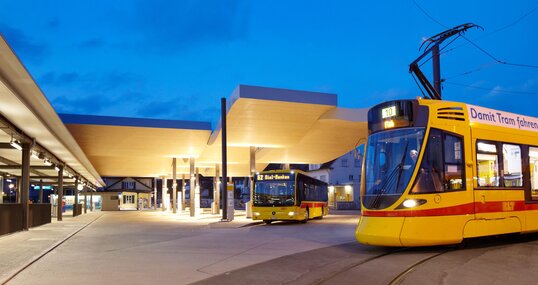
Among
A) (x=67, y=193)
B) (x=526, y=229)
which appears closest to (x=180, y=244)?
(x=526, y=229)

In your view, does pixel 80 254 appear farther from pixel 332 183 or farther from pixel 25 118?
pixel 332 183

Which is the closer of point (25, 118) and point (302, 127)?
point (25, 118)

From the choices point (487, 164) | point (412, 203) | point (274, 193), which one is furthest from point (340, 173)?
point (412, 203)

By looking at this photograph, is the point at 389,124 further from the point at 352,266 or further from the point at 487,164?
the point at 352,266

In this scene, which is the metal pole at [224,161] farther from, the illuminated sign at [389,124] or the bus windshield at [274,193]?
the illuminated sign at [389,124]

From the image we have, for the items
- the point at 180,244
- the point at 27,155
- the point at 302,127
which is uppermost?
the point at 302,127

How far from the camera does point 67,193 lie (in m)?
105

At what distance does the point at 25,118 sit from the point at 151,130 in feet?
50.0

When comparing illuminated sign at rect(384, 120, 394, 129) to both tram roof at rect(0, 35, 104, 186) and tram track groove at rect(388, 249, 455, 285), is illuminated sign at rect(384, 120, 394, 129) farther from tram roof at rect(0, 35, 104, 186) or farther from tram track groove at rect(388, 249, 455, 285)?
tram roof at rect(0, 35, 104, 186)

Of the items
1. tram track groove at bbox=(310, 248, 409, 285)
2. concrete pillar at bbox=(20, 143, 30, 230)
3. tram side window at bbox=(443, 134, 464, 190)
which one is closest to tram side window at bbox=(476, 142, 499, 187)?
tram side window at bbox=(443, 134, 464, 190)

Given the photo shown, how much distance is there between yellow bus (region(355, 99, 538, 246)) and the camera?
38.1 ft

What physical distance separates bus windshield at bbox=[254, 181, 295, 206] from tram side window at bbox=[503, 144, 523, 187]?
1519 cm

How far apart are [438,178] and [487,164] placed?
174cm

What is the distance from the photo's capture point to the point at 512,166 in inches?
525
